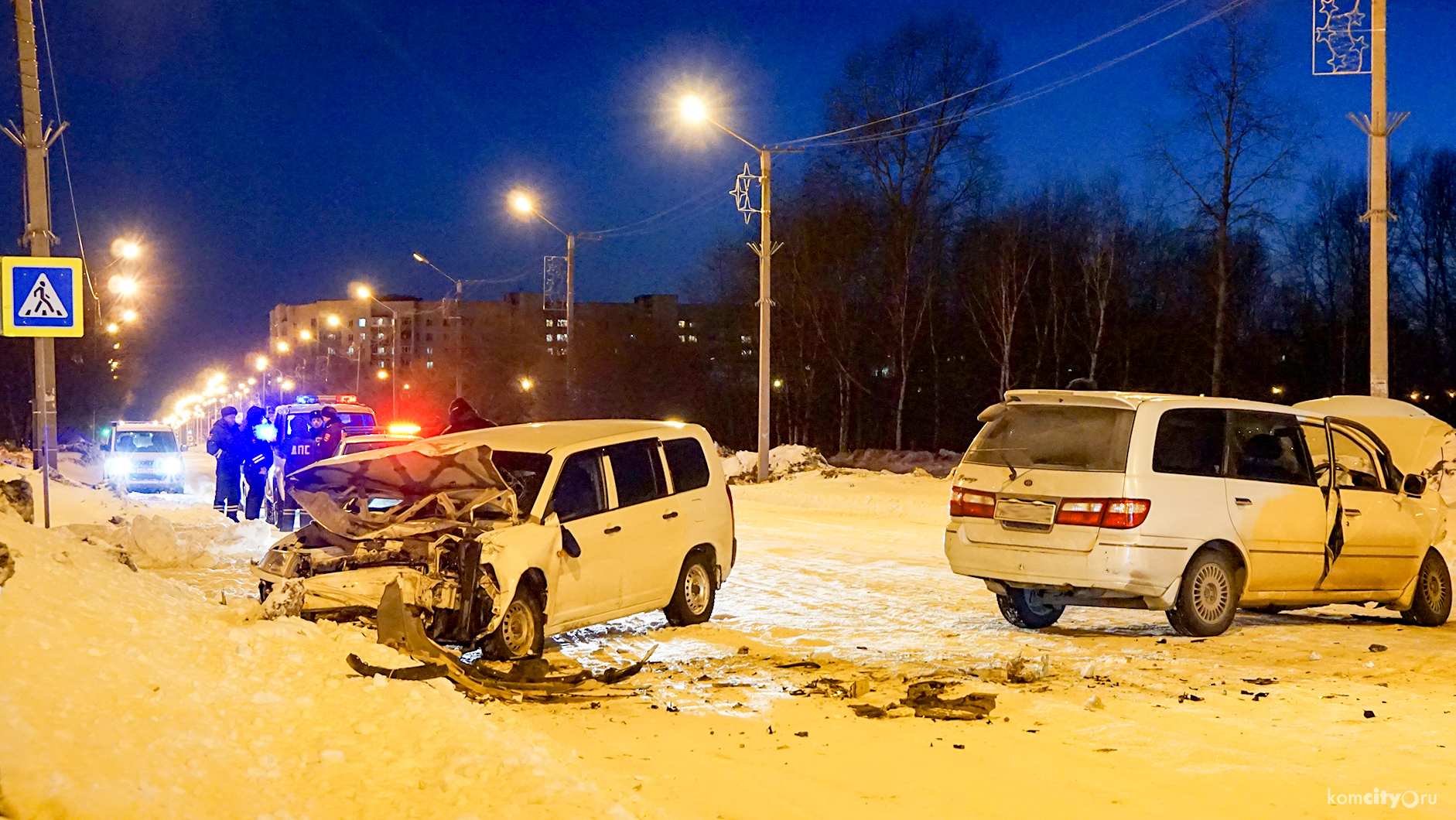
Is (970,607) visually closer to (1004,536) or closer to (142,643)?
(1004,536)

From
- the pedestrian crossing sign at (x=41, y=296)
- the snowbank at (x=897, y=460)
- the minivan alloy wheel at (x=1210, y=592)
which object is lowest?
the snowbank at (x=897, y=460)

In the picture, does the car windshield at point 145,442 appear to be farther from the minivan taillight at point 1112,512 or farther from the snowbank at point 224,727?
the minivan taillight at point 1112,512

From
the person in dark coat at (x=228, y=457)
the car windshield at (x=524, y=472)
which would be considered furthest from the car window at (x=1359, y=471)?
the person in dark coat at (x=228, y=457)

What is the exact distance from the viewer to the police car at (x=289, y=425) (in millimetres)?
19953

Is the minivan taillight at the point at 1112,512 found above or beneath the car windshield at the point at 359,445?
beneath

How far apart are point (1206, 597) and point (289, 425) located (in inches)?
681

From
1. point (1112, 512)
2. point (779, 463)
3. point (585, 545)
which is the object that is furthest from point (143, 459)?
point (1112, 512)

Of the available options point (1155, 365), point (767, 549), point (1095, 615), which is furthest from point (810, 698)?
point (1155, 365)

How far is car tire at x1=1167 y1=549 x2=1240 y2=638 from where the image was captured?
9.91 m

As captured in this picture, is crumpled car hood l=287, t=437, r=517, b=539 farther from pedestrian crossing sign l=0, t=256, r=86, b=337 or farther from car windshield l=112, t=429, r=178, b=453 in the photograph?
Answer: car windshield l=112, t=429, r=178, b=453

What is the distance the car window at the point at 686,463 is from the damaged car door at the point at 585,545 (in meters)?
1.01

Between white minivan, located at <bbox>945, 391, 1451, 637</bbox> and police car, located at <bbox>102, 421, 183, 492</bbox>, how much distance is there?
2578cm

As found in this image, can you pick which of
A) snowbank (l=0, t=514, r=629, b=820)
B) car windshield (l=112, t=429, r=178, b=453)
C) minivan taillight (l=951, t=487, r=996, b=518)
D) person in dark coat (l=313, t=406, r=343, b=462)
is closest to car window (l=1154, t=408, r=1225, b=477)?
minivan taillight (l=951, t=487, r=996, b=518)

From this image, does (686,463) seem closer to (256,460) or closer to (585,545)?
(585,545)
